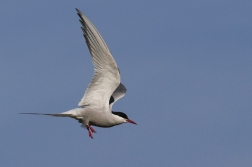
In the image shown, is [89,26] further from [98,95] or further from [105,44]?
[98,95]

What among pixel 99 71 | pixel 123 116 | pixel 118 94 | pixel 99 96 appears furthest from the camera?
pixel 118 94

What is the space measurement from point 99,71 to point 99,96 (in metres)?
0.72

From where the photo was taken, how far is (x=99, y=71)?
16.9 meters

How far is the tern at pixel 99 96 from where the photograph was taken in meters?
16.6

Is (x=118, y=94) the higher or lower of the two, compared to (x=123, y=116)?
higher

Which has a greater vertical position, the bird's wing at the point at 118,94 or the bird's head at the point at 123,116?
the bird's wing at the point at 118,94

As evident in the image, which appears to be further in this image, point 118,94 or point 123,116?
point 118,94

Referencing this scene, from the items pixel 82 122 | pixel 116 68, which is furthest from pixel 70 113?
pixel 116 68

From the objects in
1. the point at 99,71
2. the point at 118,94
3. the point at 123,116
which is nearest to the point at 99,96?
the point at 99,71

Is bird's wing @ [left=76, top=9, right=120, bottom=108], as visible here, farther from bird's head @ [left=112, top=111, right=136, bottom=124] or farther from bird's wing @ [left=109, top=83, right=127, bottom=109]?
bird's wing @ [left=109, top=83, right=127, bottom=109]

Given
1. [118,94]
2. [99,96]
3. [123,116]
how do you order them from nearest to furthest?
[99,96] → [123,116] → [118,94]

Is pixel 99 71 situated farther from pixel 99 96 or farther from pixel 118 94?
pixel 118 94

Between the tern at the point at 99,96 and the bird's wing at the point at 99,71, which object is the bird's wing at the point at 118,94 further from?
the bird's wing at the point at 99,71

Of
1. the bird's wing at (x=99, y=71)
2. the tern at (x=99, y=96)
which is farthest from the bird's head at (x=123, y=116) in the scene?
the bird's wing at (x=99, y=71)
